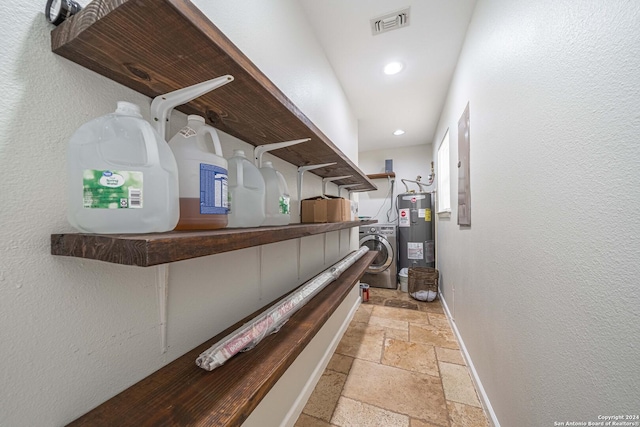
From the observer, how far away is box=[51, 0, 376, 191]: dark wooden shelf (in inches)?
15.7

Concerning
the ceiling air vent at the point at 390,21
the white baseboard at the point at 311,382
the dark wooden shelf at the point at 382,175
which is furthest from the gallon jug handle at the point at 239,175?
the dark wooden shelf at the point at 382,175

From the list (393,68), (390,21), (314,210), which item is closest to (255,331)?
(314,210)

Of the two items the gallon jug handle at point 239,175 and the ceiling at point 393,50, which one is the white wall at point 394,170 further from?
the gallon jug handle at point 239,175

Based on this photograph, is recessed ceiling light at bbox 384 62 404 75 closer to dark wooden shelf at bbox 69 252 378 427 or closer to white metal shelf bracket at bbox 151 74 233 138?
white metal shelf bracket at bbox 151 74 233 138

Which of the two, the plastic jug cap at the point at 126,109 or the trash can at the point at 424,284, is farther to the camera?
the trash can at the point at 424,284

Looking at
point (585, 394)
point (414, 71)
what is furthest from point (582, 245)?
point (414, 71)

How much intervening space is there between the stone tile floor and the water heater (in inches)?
49.7

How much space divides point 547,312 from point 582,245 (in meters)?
0.28

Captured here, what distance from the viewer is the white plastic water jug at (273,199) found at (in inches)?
39.1

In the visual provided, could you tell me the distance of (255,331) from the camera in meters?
0.76

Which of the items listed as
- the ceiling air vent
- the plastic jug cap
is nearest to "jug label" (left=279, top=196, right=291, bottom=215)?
the plastic jug cap

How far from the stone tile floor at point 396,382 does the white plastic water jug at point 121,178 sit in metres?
1.35

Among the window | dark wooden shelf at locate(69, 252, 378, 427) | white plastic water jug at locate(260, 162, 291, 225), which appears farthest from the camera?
the window

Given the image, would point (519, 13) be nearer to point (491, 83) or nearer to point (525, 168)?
point (491, 83)
